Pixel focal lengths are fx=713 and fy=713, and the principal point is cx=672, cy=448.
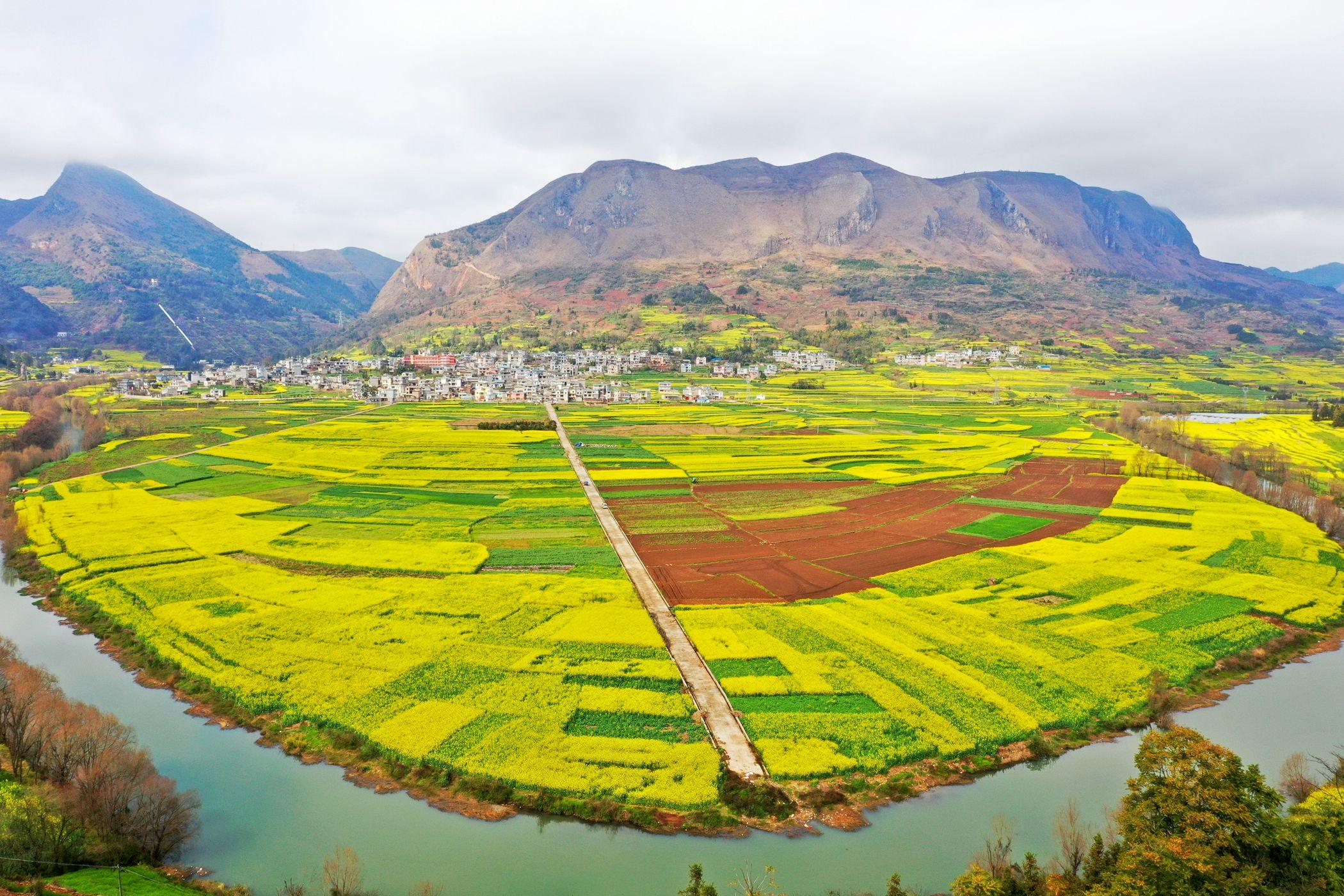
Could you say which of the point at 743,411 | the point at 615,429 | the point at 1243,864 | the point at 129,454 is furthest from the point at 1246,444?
the point at 129,454

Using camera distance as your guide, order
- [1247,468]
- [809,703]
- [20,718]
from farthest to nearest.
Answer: [1247,468] → [809,703] → [20,718]

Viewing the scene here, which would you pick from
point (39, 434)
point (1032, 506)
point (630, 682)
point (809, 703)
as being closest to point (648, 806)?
point (630, 682)

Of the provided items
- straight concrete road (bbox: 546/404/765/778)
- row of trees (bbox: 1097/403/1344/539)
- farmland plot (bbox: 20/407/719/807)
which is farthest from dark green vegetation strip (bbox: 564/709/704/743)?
row of trees (bbox: 1097/403/1344/539)

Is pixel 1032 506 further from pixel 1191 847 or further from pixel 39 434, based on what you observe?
pixel 39 434

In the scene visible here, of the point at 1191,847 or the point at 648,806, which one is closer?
the point at 1191,847

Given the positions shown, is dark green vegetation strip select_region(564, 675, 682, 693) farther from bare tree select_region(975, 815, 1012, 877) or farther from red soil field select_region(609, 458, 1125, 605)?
bare tree select_region(975, 815, 1012, 877)

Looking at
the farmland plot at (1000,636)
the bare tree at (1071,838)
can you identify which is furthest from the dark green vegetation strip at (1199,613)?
the bare tree at (1071,838)

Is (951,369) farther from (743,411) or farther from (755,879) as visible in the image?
(755,879)
